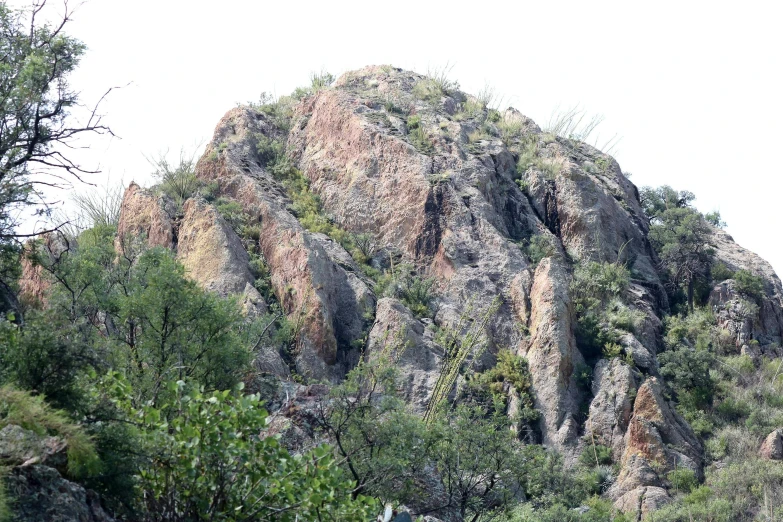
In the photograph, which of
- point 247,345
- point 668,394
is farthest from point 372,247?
point 247,345

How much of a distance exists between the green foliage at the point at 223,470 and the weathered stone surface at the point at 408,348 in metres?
15.3

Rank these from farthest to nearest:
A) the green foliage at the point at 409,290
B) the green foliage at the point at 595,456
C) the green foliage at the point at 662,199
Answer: the green foliage at the point at 662,199, the green foliage at the point at 409,290, the green foliage at the point at 595,456

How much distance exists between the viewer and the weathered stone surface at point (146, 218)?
30969 millimetres

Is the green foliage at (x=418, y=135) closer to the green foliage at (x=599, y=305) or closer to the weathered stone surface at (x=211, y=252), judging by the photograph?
the green foliage at (x=599, y=305)

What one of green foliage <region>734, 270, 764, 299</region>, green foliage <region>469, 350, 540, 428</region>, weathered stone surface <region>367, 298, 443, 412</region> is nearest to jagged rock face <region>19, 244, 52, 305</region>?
weathered stone surface <region>367, 298, 443, 412</region>

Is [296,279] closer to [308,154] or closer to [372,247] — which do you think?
[372,247]

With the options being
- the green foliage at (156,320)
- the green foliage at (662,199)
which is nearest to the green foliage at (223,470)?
the green foliage at (156,320)

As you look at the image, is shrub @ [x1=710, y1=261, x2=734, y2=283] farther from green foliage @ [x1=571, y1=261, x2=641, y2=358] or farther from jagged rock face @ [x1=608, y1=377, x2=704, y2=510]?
jagged rock face @ [x1=608, y1=377, x2=704, y2=510]

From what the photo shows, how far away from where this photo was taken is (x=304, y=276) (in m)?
28.7

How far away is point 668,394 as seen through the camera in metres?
28.1

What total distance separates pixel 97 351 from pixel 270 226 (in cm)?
1968

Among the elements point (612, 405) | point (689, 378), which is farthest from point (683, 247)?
point (612, 405)

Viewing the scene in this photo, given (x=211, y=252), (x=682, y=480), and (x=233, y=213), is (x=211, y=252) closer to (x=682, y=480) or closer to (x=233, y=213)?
(x=233, y=213)

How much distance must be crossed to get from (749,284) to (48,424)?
92.5 ft
